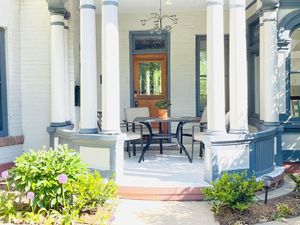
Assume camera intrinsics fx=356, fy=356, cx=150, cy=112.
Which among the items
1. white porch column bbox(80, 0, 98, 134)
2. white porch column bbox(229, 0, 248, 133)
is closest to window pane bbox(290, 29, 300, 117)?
white porch column bbox(229, 0, 248, 133)

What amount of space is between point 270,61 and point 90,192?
3.77 m

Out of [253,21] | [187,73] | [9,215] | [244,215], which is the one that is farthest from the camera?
[187,73]

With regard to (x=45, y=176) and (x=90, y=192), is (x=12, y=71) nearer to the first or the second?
(x=45, y=176)

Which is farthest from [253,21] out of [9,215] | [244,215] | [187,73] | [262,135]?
[9,215]

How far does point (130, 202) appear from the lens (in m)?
4.61

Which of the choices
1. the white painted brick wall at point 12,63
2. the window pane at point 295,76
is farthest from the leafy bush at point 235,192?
the white painted brick wall at point 12,63

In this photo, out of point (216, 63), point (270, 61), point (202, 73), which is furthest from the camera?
point (202, 73)

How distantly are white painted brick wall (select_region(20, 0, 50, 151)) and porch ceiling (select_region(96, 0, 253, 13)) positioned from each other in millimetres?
1267

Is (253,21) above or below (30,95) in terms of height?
above

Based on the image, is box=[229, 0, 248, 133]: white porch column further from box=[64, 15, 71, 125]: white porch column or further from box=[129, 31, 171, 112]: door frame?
box=[129, 31, 171, 112]: door frame

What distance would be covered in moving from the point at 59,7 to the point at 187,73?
3.34 m

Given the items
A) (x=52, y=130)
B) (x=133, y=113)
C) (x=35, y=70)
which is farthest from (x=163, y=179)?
(x=35, y=70)

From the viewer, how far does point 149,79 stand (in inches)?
334

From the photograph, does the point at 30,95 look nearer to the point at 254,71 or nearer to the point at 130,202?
the point at 130,202
